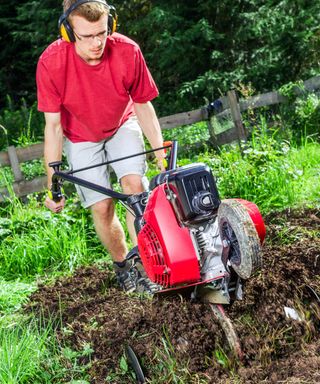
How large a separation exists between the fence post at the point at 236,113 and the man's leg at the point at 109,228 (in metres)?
3.78

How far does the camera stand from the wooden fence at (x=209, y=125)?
6430mm

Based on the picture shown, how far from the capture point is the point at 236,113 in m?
7.68

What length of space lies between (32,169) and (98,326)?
20.2 feet

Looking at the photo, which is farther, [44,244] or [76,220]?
[76,220]

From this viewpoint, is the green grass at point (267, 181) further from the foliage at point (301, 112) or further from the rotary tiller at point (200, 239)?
the foliage at point (301, 112)

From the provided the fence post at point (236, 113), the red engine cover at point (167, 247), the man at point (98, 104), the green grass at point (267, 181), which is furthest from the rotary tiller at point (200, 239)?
the fence post at point (236, 113)

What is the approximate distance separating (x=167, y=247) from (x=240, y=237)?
33 cm

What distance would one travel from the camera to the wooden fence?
6.43 metres

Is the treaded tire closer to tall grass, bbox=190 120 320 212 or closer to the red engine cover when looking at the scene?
the red engine cover

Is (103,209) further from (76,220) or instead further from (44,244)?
(76,220)

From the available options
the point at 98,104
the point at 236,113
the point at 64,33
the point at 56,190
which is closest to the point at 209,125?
the point at 236,113

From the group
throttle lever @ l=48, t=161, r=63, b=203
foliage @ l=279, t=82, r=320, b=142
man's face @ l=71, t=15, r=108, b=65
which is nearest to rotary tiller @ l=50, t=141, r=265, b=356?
throttle lever @ l=48, t=161, r=63, b=203

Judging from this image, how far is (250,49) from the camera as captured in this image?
11953 mm

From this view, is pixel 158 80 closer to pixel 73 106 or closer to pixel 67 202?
pixel 67 202
